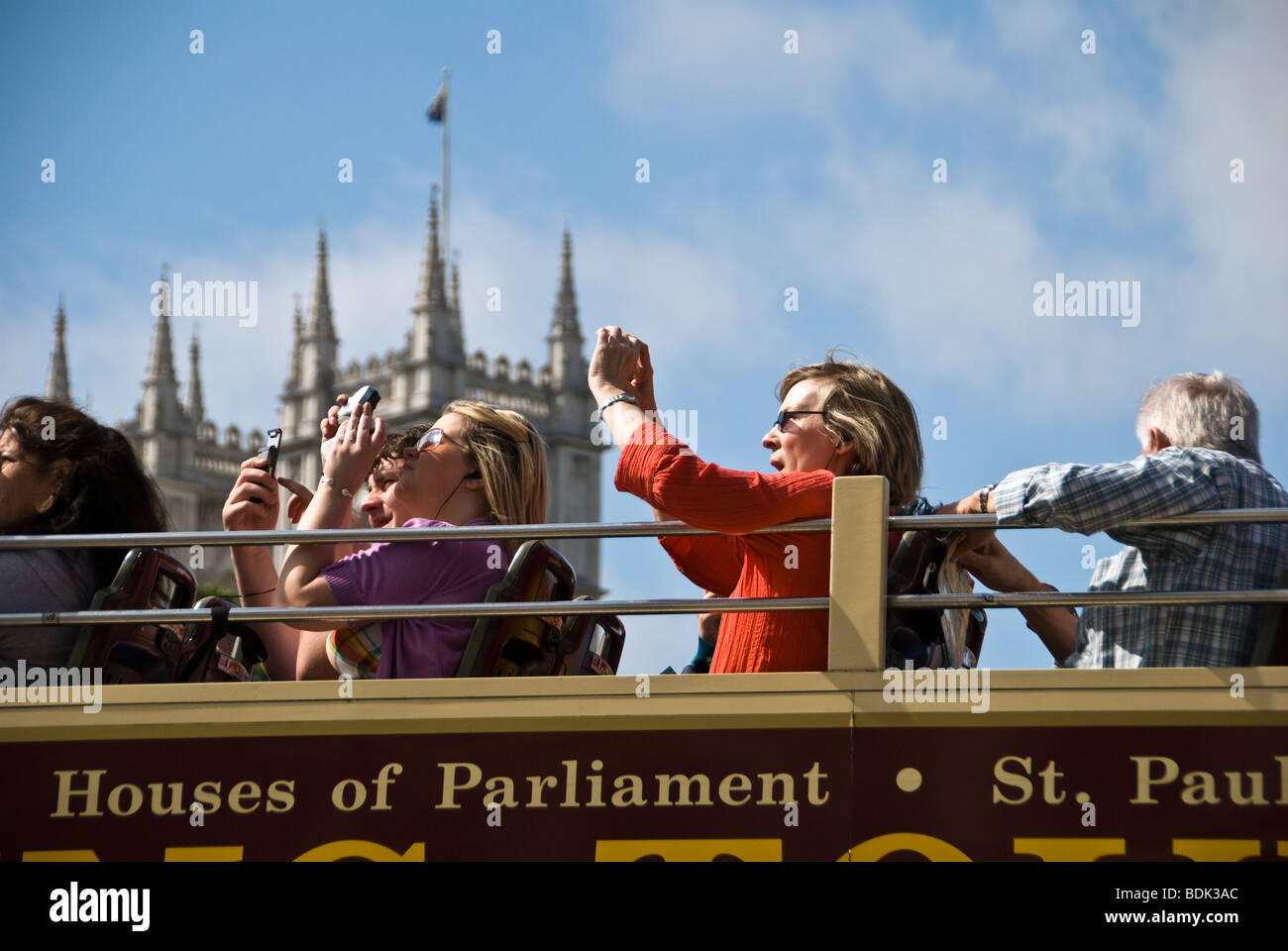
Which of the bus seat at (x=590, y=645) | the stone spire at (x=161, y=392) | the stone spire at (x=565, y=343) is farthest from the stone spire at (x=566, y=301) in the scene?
the bus seat at (x=590, y=645)

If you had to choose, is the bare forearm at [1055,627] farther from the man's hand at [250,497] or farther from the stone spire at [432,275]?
the stone spire at [432,275]

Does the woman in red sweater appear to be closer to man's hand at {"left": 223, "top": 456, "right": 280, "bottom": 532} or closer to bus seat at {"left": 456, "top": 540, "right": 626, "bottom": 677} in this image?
bus seat at {"left": 456, "top": 540, "right": 626, "bottom": 677}

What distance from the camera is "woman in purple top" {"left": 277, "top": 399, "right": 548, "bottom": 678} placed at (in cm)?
481

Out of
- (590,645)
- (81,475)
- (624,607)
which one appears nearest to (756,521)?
(624,607)

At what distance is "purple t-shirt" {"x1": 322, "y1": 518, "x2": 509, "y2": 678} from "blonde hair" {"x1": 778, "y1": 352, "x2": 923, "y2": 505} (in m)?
0.99

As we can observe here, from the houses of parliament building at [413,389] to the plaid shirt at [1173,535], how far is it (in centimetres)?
7251

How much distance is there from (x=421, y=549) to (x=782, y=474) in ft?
3.38

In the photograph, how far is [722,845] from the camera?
4.38 m

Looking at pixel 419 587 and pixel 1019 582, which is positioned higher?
pixel 1019 582

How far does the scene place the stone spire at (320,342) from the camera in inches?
3236

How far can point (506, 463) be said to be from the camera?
530 centimetres

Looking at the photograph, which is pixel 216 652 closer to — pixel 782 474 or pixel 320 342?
pixel 782 474
